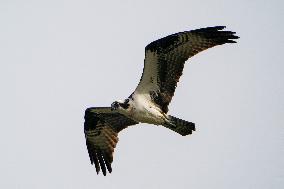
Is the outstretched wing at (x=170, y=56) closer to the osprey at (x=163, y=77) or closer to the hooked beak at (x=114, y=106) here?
the osprey at (x=163, y=77)

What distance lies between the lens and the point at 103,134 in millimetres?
15367

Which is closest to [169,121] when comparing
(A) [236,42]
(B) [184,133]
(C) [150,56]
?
(B) [184,133]

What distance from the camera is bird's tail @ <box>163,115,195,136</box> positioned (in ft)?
44.9

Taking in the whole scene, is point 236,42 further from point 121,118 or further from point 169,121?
point 121,118

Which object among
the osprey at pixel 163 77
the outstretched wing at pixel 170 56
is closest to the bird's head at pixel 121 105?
the osprey at pixel 163 77

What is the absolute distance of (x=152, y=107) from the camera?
554 inches

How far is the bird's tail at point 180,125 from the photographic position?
539 inches

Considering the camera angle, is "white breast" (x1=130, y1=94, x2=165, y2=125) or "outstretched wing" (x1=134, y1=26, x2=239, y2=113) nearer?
"outstretched wing" (x1=134, y1=26, x2=239, y2=113)

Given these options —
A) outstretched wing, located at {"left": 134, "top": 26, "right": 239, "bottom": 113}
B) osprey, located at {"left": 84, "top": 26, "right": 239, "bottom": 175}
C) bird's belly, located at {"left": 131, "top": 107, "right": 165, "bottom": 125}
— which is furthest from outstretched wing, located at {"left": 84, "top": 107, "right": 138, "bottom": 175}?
outstretched wing, located at {"left": 134, "top": 26, "right": 239, "bottom": 113}

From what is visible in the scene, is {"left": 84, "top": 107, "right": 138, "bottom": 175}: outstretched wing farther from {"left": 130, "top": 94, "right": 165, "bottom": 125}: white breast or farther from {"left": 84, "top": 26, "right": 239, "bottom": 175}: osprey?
{"left": 130, "top": 94, "right": 165, "bottom": 125}: white breast

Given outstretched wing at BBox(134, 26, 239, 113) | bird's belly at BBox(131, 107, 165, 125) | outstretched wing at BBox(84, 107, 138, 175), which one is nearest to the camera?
outstretched wing at BBox(134, 26, 239, 113)

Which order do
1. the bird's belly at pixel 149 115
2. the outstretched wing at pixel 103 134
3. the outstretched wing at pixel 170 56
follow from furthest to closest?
the outstretched wing at pixel 103 134
the bird's belly at pixel 149 115
the outstretched wing at pixel 170 56

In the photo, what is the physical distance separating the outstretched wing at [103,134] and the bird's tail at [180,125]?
4.83ft

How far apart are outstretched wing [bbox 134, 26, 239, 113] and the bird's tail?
0.33 meters
